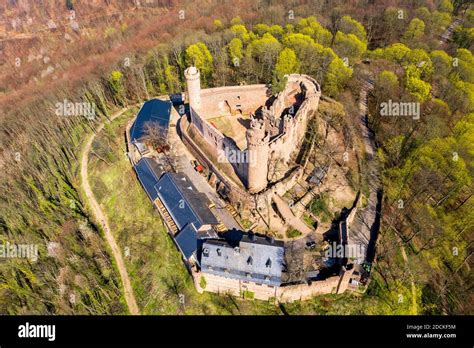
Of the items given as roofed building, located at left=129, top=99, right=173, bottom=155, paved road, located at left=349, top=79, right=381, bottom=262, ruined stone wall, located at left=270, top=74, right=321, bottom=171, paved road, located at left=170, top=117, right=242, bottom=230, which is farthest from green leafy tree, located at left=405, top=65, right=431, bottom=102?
roofed building, located at left=129, top=99, right=173, bottom=155

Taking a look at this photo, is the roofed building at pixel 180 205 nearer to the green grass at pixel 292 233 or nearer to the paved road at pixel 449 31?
the green grass at pixel 292 233

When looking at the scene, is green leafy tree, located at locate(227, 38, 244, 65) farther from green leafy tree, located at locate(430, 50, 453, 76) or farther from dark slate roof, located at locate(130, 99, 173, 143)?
green leafy tree, located at locate(430, 50, 453, 76)

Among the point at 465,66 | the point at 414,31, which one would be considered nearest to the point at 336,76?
the point at 465,66

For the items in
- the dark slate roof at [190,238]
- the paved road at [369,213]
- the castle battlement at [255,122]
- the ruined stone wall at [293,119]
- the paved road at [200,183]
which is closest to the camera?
the dark slate roof at [190,238]

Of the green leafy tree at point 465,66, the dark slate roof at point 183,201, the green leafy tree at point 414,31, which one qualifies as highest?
the green leafy tree at point 414,31

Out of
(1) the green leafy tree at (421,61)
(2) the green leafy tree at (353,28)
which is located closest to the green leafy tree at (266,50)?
(2) the green leafy tree at (353,28)
